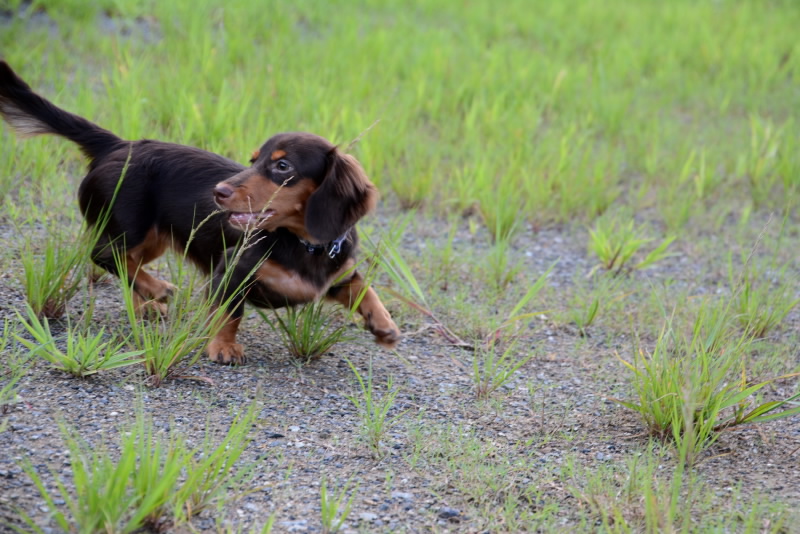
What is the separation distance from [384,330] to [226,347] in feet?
1.77

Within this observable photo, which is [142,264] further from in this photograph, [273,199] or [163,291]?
[273,199]

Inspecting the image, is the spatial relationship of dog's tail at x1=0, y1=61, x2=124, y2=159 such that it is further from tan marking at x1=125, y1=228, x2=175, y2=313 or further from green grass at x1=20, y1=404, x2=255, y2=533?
green grass at x1=20, y1=404, x2=255, y2=533

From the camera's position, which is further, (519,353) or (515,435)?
(519,353)

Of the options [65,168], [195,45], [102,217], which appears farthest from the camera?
[195,45]

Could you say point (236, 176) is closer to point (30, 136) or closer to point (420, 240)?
point (30, 136)

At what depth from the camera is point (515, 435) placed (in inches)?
103

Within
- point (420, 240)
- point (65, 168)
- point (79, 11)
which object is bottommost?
point (420, 240)

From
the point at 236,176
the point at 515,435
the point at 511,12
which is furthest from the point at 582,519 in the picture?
the point at 511,12

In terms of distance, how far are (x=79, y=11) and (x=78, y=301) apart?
12.6 ft

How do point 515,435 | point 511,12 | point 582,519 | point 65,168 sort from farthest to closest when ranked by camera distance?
point 511,12 < point 65,168 < point 515,435 < point 582,519

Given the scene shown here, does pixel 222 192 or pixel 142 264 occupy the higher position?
pixel 222 192

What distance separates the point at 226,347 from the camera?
113 inches

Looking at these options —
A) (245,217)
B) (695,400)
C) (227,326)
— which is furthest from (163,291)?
(695,400)

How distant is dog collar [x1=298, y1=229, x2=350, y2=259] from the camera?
2920 mm
